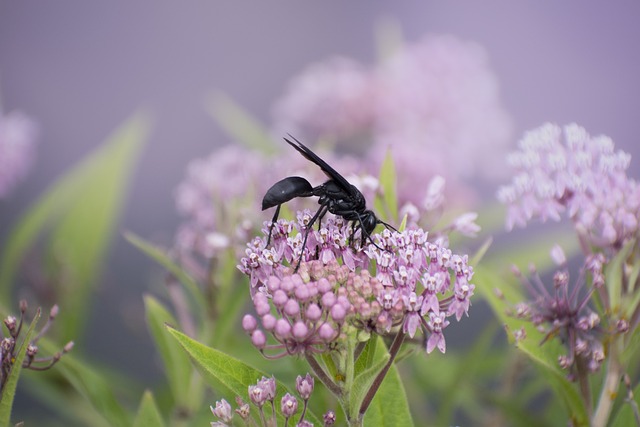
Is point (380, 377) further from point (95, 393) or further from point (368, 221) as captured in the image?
point (95, 393)

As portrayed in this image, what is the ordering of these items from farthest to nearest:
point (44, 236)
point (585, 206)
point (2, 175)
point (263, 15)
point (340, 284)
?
point (263, 15)
point (44, 236)
point (2, 175)
point (585, 206)
point (340, 284)

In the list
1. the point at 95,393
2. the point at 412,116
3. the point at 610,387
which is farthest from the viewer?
the point at 412,116

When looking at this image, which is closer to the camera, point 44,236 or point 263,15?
point 44,236

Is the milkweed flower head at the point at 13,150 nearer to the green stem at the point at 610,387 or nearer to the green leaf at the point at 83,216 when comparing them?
the green leaf at the point at 83,216

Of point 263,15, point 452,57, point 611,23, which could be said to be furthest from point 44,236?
point 611,23

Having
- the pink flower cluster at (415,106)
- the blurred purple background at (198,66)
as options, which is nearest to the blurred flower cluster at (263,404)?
the pink flower cluster at (415,106)

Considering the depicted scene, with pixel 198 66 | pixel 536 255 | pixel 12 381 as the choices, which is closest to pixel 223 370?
pixel 12 381

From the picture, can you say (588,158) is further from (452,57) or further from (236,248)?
(452,57)
